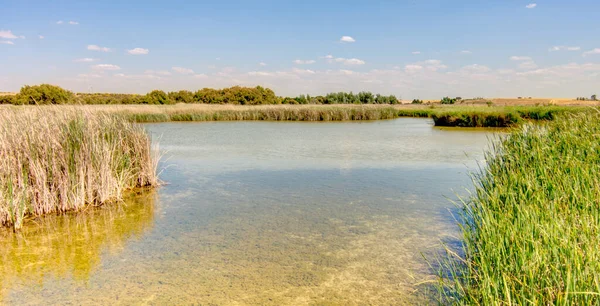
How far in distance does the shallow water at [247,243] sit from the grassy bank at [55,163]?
0.26 m

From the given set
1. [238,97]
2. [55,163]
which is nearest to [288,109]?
[238,97]

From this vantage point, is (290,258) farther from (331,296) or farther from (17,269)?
(17,269)

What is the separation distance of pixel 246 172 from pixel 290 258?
446cm

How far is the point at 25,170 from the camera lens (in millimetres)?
4977

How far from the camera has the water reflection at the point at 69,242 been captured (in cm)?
366

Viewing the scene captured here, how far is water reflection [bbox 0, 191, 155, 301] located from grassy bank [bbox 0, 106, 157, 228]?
21cm

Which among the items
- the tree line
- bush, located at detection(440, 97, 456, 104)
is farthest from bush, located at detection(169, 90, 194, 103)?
bush, located at detection(440, 97, 456, 104)

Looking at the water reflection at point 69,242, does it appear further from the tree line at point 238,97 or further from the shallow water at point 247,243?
the tree line at point 238,97

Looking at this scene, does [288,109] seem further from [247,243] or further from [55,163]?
[247,243]

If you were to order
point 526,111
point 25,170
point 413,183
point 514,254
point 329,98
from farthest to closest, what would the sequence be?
point 329,98, point 526,111, point 413,183, point 25,170, point 514,254

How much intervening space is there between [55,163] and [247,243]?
269 cm

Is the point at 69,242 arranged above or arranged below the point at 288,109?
below

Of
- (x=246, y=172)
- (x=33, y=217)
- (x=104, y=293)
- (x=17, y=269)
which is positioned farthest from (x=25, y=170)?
(x=246, y=172)

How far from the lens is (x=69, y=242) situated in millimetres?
4367
